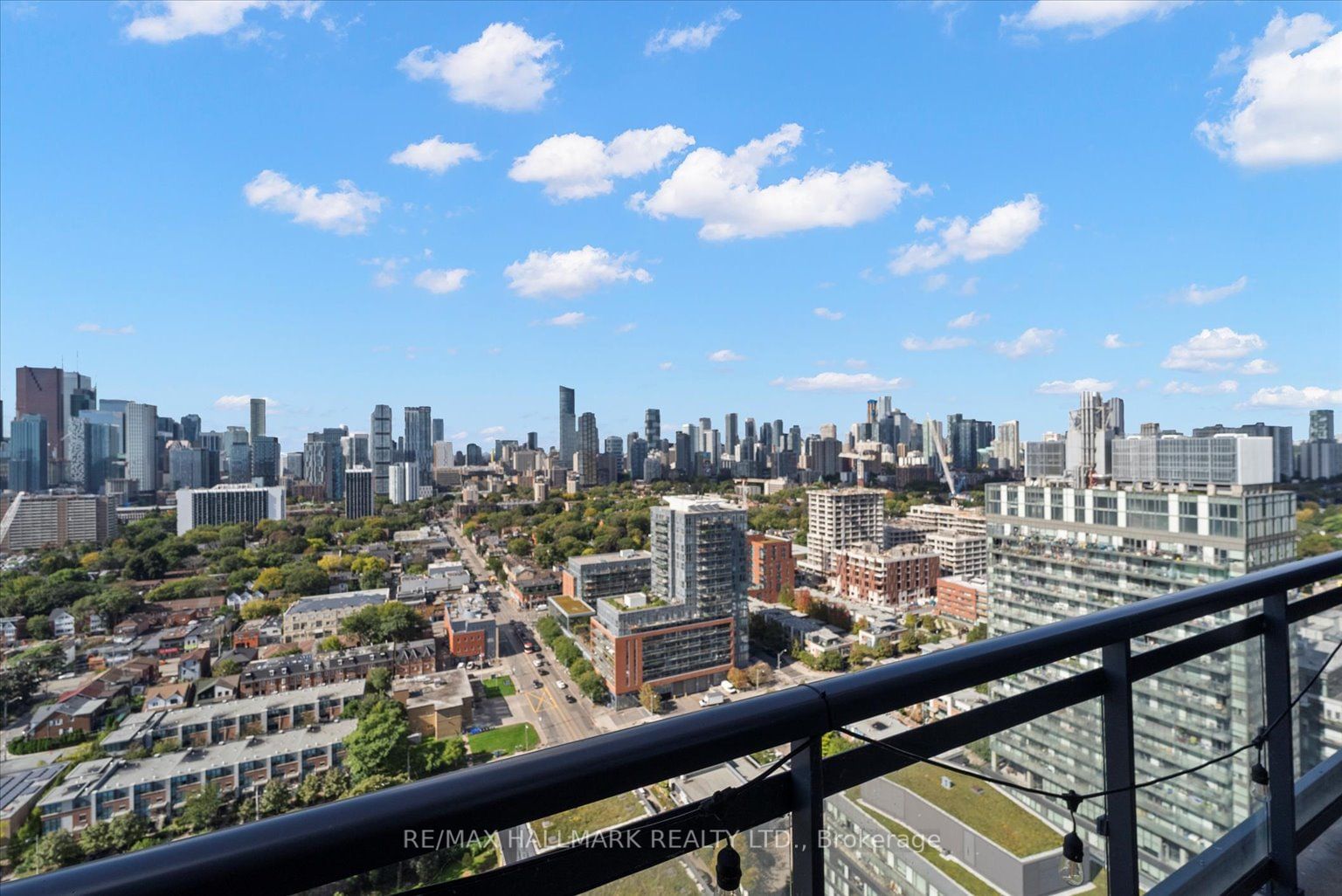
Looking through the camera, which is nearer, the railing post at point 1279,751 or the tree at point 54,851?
the railing post at point 1279,751

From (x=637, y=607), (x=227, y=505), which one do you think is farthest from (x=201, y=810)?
(x=227, y=505)

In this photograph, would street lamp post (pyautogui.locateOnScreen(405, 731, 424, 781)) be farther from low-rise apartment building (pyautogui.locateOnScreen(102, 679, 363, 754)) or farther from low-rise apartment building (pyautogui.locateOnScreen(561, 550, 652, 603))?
low-rise apartment building (pyautogui.locateOnScreen(561, 550, 652, 603))

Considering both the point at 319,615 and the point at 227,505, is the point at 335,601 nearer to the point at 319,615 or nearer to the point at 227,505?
the point at 319,615

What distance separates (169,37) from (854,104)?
11927mm

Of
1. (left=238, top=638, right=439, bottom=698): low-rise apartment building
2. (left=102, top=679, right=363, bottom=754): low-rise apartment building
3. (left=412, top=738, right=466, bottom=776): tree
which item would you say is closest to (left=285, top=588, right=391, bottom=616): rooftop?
(left=238, top=638, right=439, bottom=698): low-rise apartment building

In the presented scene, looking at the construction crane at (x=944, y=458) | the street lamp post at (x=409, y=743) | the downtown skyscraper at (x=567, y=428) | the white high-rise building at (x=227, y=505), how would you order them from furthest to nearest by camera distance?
1. the downtown skyscraper at (x=567, y=428)
2. the construction crane at (x=944, y=458)
3. the white high-rise building at (x=227, y=505)
4. the street lamp post at (x=409, y=743)

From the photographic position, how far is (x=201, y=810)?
5637 mm

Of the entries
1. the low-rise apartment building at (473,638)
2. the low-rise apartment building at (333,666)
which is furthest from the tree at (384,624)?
the low-rise apartment building at (473,638)

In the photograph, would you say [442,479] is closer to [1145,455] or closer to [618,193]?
[618,193]

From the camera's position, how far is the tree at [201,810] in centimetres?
548

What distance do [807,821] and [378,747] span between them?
6981mm

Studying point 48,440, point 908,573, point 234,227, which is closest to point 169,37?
point 234,227

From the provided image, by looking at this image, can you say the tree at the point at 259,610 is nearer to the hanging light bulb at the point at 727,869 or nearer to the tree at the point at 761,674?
the tree at the point at 761,674

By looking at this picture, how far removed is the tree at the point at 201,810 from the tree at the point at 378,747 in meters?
1.06
